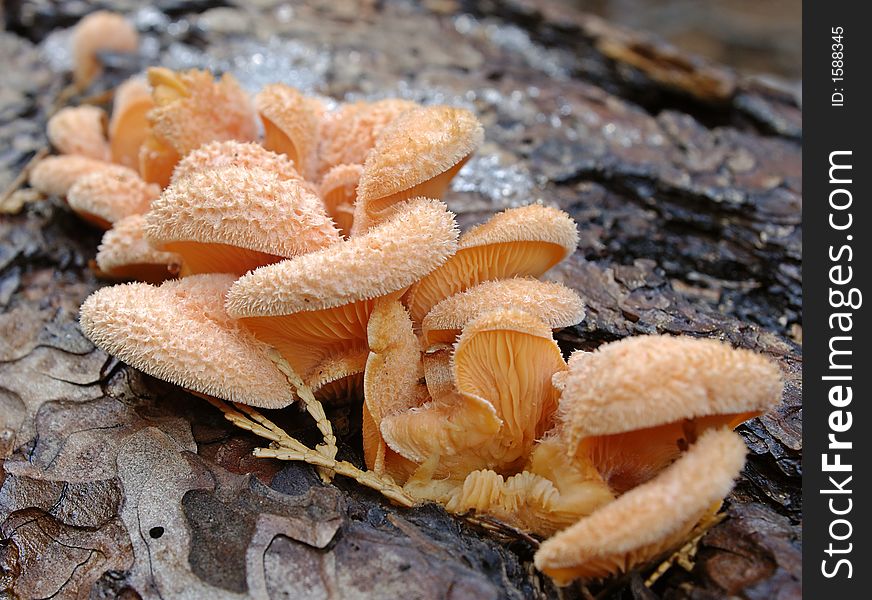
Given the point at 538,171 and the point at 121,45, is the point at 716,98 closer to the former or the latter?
the point at 538,171

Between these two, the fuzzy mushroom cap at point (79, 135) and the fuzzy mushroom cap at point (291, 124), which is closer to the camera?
the fuzzy mushroom cap at point (291, 124)

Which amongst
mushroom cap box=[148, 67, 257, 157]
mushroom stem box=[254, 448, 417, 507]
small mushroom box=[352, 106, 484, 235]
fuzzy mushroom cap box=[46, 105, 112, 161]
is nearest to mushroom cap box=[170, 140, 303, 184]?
mushroom cap box=[148, 67, 257, 157]

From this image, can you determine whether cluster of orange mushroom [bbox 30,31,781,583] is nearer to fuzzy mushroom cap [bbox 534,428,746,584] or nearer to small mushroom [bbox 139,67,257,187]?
fuzzy mushroom cap [bbox 534,428,746,584]

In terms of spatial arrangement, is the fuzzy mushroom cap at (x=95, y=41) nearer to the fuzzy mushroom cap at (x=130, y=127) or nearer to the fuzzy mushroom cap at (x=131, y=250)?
the fuzzy mushroom cap at (x=130, y=127)

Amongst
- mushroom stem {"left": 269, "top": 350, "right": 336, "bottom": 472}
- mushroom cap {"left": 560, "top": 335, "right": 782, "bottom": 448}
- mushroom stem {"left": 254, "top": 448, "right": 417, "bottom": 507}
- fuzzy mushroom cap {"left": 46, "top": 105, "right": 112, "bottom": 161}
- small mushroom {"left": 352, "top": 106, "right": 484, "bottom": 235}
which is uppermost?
small mushroom {"left": 352, "top": 106, "right": 484, "bottom": 235}

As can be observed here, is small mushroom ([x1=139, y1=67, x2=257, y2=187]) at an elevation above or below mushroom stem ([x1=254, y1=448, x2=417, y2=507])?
above

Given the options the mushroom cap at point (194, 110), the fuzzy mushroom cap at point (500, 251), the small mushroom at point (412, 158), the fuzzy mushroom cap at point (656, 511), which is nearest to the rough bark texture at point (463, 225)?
the fuzzy mushroom cap at point (656, 511)

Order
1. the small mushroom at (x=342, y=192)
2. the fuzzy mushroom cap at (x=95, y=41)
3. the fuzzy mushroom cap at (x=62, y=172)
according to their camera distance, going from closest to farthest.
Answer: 1. the small mushroom at (x=342, y=192)
2. the fuzzy mushroom cap at (x=62, y=172)
3. the fuzzy mushroom cap at (x=95, y=41)
